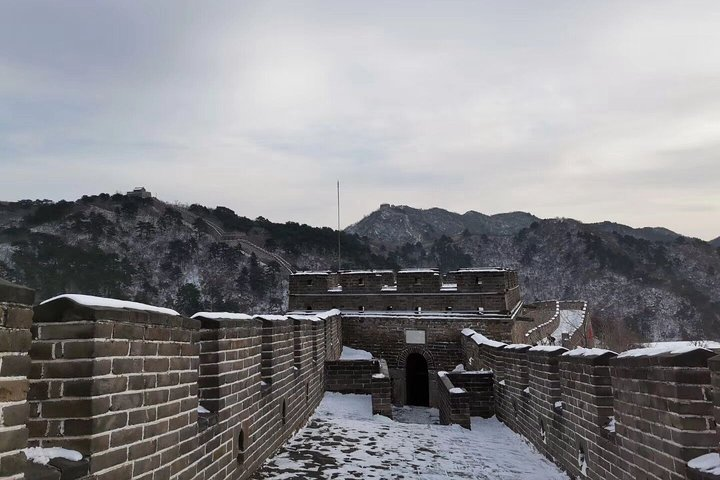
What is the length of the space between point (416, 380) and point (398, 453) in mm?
10669

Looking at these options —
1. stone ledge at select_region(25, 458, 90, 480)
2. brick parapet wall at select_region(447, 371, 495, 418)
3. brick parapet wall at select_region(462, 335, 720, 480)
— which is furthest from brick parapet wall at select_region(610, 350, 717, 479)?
brick parapet wall at select_region(447, 371, 495, 418)

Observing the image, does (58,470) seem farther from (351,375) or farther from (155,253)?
(155,253)

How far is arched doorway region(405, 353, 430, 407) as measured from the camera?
55.1 feet

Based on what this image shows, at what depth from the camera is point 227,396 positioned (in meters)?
4.38

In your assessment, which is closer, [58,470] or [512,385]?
[58,470]

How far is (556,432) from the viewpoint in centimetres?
612

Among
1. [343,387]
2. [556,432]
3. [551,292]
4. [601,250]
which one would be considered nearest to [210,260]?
[343,387]

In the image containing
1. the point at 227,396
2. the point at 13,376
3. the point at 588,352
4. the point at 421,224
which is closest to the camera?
the point at 13,376

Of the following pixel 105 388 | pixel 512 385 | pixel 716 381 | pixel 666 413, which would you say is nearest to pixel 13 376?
pixel 105 388

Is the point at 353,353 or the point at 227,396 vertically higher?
the point at 227,396

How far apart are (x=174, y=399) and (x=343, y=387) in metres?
8.13

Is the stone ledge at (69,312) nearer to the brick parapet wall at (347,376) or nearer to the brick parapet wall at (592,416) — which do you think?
the brick parapet wall at (592,416)

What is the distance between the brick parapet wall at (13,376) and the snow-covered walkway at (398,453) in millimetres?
3689

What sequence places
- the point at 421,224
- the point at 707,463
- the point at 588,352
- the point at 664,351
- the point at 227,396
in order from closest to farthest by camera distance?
the point at 707,463 < the point at 664,351 < the point at 227,396 < the point at 588,352 < the point at 421,224
